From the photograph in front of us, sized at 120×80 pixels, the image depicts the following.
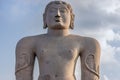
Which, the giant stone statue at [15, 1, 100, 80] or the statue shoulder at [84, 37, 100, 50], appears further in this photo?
the statue shoulder at [84, 37, 100, 50]

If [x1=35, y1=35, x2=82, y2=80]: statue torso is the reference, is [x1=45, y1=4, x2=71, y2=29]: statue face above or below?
above

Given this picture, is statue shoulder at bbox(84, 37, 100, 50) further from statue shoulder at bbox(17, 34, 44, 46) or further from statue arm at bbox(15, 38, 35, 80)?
statue arm at bbox(15, 38, 35, 80)

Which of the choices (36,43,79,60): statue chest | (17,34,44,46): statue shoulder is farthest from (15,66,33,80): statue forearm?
(17,34,44,46): statue shoulder

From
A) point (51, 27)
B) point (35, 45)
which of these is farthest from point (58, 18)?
point (35, 45)

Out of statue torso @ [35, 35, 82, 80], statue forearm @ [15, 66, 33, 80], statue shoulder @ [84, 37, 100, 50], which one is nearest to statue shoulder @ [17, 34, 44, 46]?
statue torso @ [35, 35, 82, 80]

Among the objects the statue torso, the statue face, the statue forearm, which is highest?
the statue face

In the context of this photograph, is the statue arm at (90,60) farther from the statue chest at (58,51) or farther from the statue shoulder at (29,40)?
the statue shoulder at (29,40)

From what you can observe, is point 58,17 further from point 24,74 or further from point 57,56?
point 24,74

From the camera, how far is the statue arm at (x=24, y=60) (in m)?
9.46

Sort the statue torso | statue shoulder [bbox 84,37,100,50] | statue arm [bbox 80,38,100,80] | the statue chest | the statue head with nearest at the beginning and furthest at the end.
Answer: the statue torso → the statue chest → statue arm [bbox 80,38,100,80] → statue shoulder [bbox 84,37,100,50] → the statue head

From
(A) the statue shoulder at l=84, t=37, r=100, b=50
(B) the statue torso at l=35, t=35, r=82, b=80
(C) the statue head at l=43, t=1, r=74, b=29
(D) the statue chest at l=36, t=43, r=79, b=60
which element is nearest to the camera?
(B) the statue torso at l=35, t=35, r=82, b=80

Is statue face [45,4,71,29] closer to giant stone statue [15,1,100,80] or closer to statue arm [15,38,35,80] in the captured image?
giant stone statue [15,1,100,80]

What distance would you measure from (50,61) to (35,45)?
26.7 inches

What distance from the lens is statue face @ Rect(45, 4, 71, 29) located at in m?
9.67
